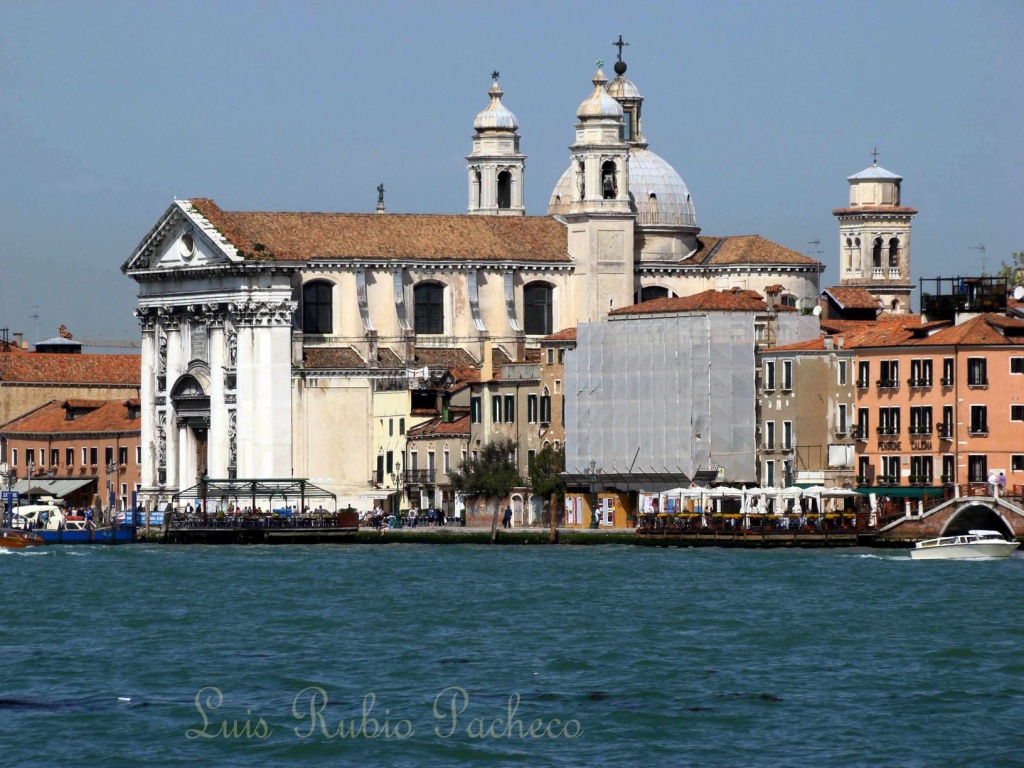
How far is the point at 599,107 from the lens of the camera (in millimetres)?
87000

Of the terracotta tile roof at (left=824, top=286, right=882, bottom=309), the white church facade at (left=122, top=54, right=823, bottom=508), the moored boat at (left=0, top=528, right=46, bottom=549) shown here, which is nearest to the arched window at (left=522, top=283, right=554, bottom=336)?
the white church facade at (left=122, top=54, right=823, bottom=508)

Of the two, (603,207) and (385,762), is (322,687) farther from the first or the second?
(603,207)

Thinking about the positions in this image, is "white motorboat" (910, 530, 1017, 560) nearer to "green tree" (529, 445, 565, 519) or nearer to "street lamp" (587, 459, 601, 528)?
"street lamp" (587, 459, 601, 528)

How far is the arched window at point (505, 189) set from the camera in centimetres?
9831

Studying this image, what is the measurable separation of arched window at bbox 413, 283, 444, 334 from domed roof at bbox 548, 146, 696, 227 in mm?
5606

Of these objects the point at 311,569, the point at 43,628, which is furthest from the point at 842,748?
the point at 311,569

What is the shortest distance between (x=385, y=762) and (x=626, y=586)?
22048 millimetres

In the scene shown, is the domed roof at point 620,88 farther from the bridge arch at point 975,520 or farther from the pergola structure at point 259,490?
the bridge arch at point 975,520

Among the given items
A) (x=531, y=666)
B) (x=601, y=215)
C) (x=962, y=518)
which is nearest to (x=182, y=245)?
(x=601, y=215)

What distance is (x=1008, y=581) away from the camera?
51188 millimetres

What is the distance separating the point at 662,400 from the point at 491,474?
5.03 metres

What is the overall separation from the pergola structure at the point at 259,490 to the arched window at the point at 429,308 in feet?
22.4

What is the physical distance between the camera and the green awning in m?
63.5

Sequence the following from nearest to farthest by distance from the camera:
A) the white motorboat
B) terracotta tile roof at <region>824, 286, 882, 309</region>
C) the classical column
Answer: the white motorboat → the classical column → terracotta tile roof at <region>824, 286, 882, 309</region>
